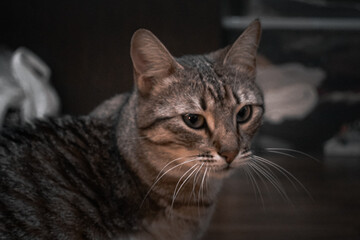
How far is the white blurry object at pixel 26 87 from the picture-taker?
951 millimetres

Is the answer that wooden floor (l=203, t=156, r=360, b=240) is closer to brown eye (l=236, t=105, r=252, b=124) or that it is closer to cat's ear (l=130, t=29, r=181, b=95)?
brown eye (l=236, t=105, r=252, b=124)

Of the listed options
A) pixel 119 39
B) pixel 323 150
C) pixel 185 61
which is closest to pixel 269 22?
pixel 323 150

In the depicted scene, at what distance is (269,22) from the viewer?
1.37 meters

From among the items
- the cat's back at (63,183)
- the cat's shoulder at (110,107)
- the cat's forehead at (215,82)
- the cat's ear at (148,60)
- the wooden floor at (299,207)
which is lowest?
the wooden floor at (299,207)

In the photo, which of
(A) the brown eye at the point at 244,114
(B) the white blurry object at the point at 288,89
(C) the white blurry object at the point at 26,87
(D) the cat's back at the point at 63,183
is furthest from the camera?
(B) the white blurry object at the point at 288,89

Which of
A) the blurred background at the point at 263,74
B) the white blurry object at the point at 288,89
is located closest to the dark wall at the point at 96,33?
the blurred background at the point at 263,74

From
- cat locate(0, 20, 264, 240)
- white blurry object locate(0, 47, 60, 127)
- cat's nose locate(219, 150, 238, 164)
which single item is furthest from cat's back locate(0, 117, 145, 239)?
cat's nose locate(219, 150, 238, 164)

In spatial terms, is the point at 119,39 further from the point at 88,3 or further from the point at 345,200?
the point at 345,200

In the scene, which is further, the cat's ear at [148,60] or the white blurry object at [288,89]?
the white blurry object at [288,89]

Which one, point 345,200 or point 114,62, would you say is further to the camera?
point 345,200

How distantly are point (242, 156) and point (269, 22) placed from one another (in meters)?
0.74


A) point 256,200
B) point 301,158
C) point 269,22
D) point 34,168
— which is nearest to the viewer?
point 34,168

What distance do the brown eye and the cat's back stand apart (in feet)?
0.91

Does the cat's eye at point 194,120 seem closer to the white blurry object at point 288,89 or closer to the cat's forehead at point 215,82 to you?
the cat's forehead at point 215,82
